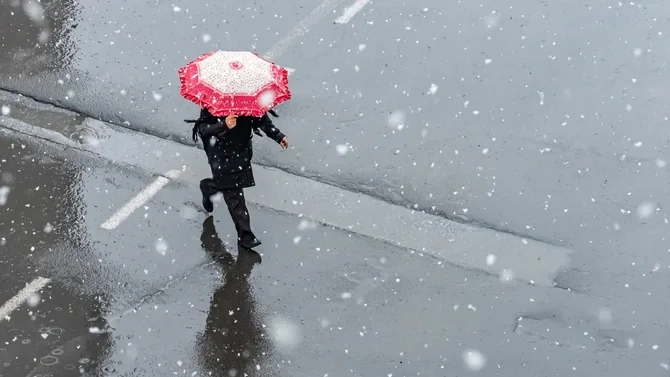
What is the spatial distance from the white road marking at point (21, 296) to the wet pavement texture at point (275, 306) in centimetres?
4

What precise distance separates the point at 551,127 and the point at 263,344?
10.9 feet

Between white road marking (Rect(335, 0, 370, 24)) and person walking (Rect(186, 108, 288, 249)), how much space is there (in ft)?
10.3

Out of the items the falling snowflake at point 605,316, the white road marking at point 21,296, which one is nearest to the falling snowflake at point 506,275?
the falling snowflake at point 605,316

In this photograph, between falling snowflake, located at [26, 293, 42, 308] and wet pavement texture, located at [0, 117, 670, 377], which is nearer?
wet pavement texture, located at [0, 117, 670, 377]

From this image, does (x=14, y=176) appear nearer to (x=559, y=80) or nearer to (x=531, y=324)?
(x=531, y=324)

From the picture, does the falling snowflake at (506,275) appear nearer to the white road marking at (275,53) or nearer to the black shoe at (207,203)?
the black shoe at (207,203)

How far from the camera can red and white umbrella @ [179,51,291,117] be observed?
584 cm

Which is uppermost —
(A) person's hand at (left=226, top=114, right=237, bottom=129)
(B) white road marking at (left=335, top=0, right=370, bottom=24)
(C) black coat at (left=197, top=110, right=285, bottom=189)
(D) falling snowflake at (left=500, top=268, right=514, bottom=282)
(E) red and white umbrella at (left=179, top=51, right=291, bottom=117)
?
(E) red and white umbrella at (left=179, top=51, right=291, bottom=117)

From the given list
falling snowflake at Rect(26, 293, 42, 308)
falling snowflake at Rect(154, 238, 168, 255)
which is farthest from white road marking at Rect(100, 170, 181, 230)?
falling snowflake at Rect(26, 293, 42, 308)

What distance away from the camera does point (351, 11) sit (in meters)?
9.45

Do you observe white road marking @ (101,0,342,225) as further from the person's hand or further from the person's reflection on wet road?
the person's hand

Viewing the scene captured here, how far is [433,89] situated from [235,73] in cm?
288

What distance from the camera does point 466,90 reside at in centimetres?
832

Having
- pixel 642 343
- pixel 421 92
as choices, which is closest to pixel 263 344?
pixel 642 343
